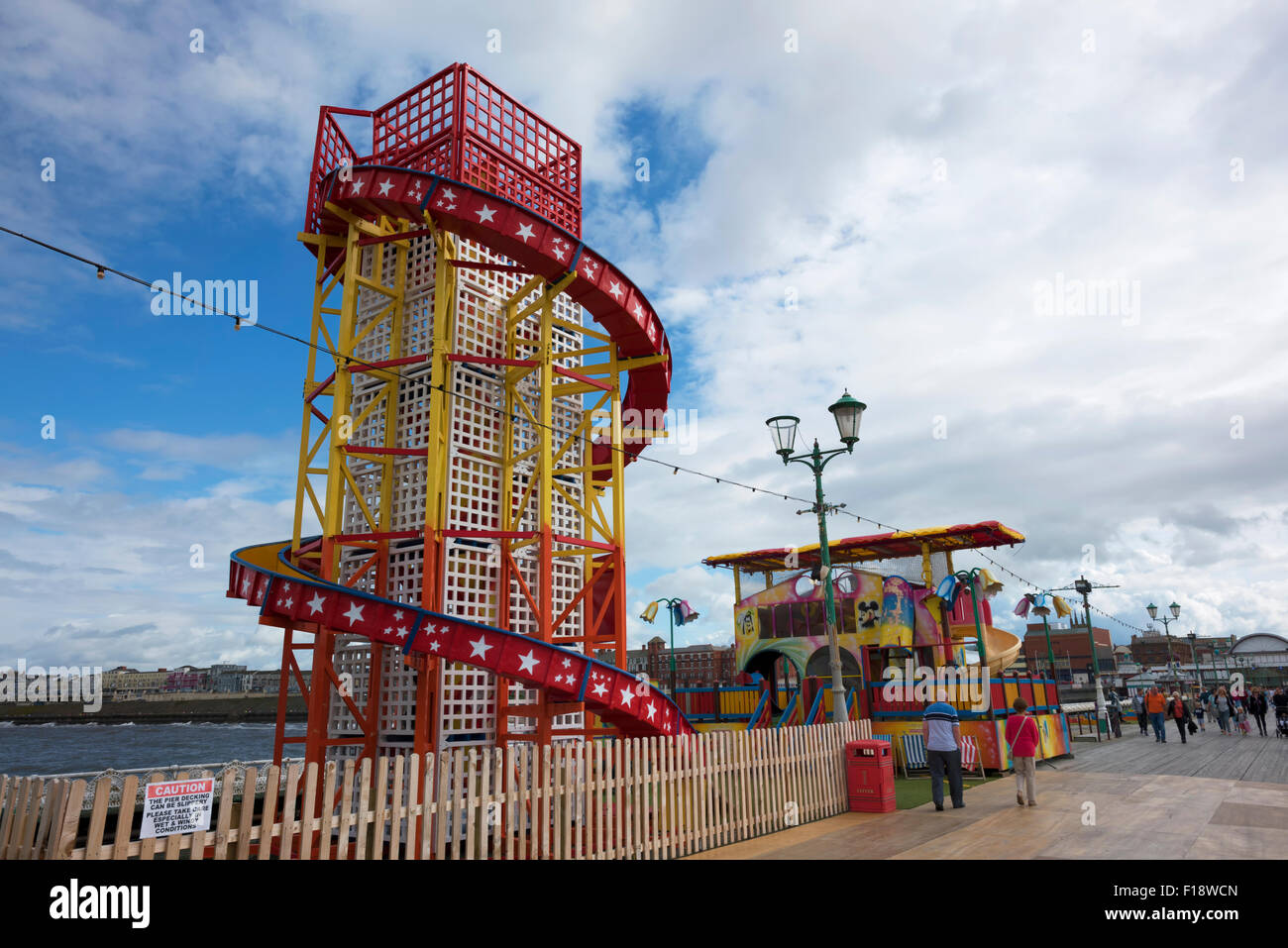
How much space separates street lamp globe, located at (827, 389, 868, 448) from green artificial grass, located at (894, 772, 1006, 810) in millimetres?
5586

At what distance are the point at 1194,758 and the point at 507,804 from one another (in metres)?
17.4

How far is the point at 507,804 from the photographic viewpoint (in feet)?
24.1

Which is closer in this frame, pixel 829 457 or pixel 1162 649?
pixel 829 457

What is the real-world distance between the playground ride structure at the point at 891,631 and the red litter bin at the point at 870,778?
5.08 m

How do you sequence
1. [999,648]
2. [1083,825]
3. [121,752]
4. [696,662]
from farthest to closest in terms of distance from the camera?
1. [696,662]
2. [121,752]
3. [999,648]
4. [1083,825]

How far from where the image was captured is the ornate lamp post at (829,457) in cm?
1159

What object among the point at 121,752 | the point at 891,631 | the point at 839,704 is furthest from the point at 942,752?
the point at 121,752

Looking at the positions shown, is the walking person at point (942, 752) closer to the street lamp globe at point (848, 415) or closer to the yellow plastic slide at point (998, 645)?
the street lamp globe at point (848, 415)

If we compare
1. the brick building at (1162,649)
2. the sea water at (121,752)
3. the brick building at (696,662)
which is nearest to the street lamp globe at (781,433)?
the sea water at (121,752)

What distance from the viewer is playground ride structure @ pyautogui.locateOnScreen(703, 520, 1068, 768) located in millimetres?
17344

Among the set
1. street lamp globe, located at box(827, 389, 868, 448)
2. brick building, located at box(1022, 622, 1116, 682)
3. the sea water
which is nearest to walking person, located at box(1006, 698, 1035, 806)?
street lamp globe, located at box(827, 389, 868, 448)

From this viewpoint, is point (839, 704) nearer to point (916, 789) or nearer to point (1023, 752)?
point (1023, 752)
